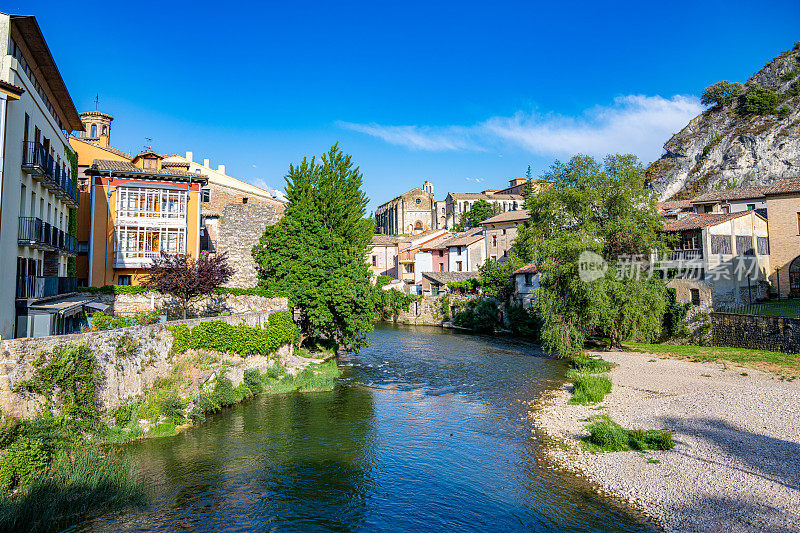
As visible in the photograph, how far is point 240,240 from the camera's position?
33.2 metres

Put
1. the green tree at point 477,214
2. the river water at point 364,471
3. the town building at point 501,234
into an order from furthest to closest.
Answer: the green tree at point 477,214, the town building at point 501,234, the river water at point 364,471

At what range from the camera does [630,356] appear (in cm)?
3038

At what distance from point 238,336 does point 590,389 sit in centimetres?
1692

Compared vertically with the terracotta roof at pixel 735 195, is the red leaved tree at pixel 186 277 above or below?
below

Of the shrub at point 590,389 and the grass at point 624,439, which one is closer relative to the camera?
the grass at point 624,439

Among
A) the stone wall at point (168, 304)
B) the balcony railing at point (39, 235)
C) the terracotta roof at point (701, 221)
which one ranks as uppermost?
the terracotta roof at point (701, 221)

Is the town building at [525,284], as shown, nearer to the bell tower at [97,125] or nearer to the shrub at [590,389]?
the shrub at [590,389]

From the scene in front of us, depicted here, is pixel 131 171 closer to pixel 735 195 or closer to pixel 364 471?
pixel 364 471

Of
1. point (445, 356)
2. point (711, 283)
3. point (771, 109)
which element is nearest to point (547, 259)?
point (445, 356)

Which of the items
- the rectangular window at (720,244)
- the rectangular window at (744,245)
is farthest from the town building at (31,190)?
Result: the rectangular window at (744,245)

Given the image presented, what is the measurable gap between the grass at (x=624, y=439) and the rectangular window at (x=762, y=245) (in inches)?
1107

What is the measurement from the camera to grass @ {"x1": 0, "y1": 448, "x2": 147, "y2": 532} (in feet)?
34.8

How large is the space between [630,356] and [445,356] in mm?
12424

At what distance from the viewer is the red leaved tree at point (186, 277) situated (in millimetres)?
24969
